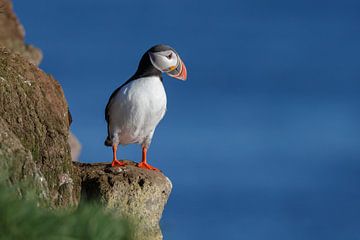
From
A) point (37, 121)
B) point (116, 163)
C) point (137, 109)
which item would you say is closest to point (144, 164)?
point (116, 163)

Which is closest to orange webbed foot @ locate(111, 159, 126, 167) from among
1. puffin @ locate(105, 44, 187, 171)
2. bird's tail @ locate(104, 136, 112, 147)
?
puffin @ locate(105, 44, 187, 171)

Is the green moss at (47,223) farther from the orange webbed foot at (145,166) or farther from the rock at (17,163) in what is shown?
the orange webbed foot at (145,166)

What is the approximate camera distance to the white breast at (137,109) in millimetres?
12602

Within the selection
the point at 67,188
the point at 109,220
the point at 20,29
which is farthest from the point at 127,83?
the point at 20,29

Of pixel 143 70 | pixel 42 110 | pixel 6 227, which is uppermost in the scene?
pixel 143 70

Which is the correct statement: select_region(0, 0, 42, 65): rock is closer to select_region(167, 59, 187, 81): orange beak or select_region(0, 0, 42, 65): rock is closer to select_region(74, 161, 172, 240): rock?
select_region(167, 59, 187, 81): orange beak

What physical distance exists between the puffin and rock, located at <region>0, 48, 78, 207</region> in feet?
4.60

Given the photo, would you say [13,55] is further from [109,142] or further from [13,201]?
[13,201]

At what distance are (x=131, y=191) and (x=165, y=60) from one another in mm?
2301

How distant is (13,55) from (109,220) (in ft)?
19.5

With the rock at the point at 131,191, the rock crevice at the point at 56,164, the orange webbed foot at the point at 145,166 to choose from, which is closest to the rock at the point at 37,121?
the rock crevice at the point at 56,164

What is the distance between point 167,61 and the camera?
42.7 feet

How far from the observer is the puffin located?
41.4 feet

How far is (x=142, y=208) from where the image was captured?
11.8m
